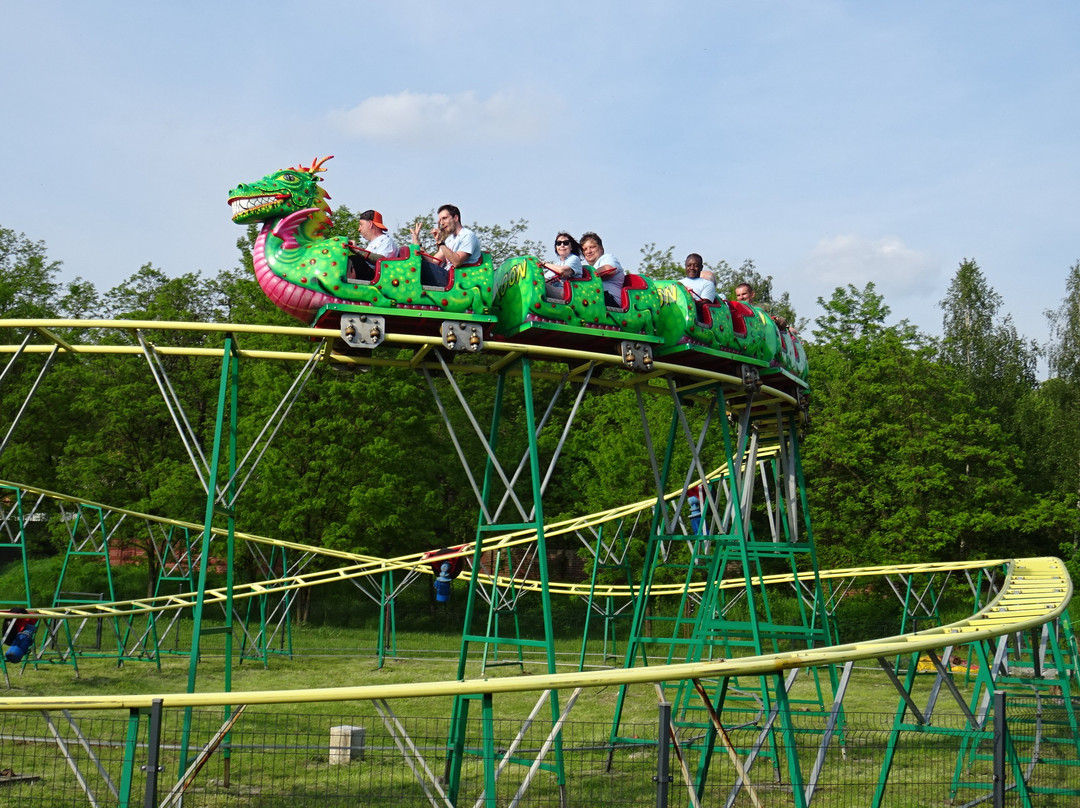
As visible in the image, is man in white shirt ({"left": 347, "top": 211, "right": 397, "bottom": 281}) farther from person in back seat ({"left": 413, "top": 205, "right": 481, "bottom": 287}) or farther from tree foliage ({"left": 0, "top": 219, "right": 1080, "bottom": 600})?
tree foliage ({"left": 0, "top": 219, "right": 1080, "bottom": 600})

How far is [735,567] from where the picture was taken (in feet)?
110

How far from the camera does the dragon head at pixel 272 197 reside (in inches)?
401

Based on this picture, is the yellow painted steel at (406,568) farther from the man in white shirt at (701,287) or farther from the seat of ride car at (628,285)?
the seat of ride car at (628,285)

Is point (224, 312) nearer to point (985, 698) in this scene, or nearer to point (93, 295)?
point (93, 295)

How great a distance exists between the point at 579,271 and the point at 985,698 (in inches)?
219

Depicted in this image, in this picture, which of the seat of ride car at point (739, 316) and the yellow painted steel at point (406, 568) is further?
the yellow painted steel at point (406, 568)

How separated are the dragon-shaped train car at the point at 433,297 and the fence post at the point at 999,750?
16.1ft

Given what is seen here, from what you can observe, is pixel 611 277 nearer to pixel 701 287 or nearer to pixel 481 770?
pixel 701 287

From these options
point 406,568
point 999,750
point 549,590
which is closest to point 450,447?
point 406,568

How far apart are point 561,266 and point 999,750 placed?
5831 mm

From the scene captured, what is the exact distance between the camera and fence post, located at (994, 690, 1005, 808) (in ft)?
22.3

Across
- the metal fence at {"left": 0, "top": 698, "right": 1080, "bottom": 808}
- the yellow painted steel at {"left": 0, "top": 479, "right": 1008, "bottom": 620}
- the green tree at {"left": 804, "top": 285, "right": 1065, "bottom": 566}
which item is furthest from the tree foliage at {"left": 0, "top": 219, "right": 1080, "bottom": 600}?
the metal fence at {"left": 0, "top": 698, "right": 1080, "bottom": 808}

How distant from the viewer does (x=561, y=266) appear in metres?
10.5

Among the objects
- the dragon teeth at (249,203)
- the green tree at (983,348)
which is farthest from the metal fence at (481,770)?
the green tree at (983,348)
